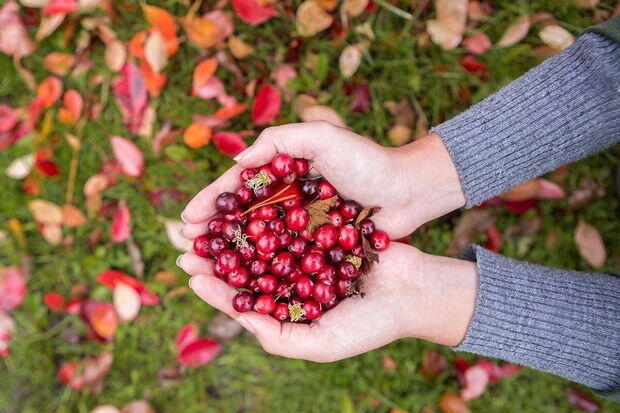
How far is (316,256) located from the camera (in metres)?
2.32

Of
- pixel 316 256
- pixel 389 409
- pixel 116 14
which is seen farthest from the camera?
pixel 116 14

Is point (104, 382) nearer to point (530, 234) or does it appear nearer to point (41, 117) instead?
point (41, 117)

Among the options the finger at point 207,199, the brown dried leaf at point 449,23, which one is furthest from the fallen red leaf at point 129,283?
the brown dried leaf at point 449,23

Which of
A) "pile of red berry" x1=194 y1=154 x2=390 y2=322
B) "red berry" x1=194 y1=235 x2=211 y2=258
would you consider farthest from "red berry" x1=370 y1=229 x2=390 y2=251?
"red berry" x1=194 y1=235 x2=211 y2=258

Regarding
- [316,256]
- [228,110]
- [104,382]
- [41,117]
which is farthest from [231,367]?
[41,117]

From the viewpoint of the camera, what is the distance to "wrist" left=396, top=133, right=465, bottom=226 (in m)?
2.51

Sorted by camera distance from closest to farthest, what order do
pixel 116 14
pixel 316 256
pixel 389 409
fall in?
1. pixel 316 256
2. pixel 389 409
3. pixel 116 14

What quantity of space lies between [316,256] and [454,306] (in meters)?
0.64

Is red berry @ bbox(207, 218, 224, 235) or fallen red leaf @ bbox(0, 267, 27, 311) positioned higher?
red berry @ bbox(207, 218, 224, 235)

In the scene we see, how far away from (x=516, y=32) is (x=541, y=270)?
145 cm

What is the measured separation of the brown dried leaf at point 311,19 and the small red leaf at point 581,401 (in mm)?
2394

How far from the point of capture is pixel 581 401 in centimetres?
312

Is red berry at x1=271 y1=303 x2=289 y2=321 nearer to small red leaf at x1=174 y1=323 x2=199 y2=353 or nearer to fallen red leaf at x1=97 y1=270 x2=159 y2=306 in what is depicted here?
small red leaf at x1=174 y1=323 x2=199 y2=353

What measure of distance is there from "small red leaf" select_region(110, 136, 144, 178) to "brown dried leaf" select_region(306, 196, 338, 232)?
131 centimetres
